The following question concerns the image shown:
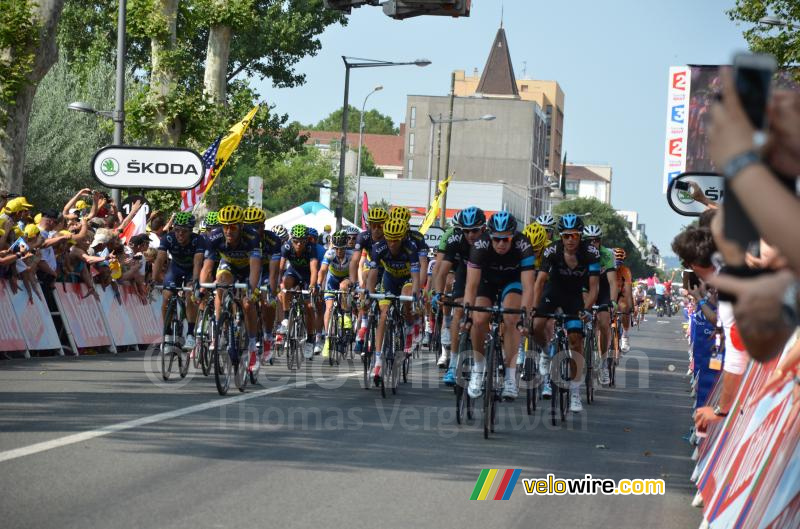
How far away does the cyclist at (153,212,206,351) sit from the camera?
14.1m

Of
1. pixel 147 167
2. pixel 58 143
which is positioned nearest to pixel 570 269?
pixel 147 167

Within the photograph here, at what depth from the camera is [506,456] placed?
9.27m

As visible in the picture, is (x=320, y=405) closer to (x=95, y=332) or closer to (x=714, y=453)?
(x=714, y=453)

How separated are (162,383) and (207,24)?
17.3 m

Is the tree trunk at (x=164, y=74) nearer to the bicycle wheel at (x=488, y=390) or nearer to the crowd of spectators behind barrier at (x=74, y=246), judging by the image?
the crowd of spectators behind barrier at (x=74, y=246)

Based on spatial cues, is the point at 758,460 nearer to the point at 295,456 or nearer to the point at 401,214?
the point at 295,456

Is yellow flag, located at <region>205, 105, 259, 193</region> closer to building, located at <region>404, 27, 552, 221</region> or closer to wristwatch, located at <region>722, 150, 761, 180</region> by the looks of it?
wristwatch, located at <region>722, 150, 761, 180</region>

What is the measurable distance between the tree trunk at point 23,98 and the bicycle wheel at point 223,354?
34.4ft

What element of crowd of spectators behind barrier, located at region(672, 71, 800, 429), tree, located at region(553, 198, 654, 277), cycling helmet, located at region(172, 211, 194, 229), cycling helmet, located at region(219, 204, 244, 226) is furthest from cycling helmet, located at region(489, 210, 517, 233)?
tree, located at region(553, 198, 654, 277)

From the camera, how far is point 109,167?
20125 millimetres

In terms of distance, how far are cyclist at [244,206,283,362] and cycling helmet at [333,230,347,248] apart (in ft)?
11.2

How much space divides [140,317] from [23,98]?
186 inches

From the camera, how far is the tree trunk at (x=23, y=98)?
21.2 meters

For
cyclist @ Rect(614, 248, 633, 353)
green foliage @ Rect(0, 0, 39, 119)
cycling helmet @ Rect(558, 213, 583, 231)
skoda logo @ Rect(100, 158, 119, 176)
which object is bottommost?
cyclist @ Rect(614, 248, 633, 353)
